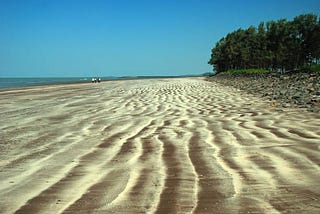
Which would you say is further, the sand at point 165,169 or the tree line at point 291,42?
the tree line at point 291,42

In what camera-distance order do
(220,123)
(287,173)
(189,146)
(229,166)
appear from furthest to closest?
(220,123)
(189,146)
(229,166)
(287,173)

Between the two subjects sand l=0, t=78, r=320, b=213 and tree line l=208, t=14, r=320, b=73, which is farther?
tree line l=208, t=14, r=320, b=73

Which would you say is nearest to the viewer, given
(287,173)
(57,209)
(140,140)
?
(57,209)

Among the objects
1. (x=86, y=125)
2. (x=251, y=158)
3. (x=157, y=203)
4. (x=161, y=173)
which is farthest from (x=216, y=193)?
(x=86, y=125)

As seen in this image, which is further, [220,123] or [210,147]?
[220,123]

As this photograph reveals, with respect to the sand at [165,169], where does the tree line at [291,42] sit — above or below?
above

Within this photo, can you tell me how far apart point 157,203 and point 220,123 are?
12.1 ft

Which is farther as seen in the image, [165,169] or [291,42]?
[291,42]

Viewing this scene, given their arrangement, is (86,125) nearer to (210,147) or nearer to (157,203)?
(210,147)

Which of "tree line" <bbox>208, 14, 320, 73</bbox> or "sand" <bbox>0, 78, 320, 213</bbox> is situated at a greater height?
"tree line" <bbox>208, 14, 320, 73</bbox>

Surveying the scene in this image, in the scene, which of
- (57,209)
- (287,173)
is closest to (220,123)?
(287,173)

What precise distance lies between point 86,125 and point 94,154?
92.6 inches

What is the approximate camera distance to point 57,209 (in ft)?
6.99

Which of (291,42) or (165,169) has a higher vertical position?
(291,42)
